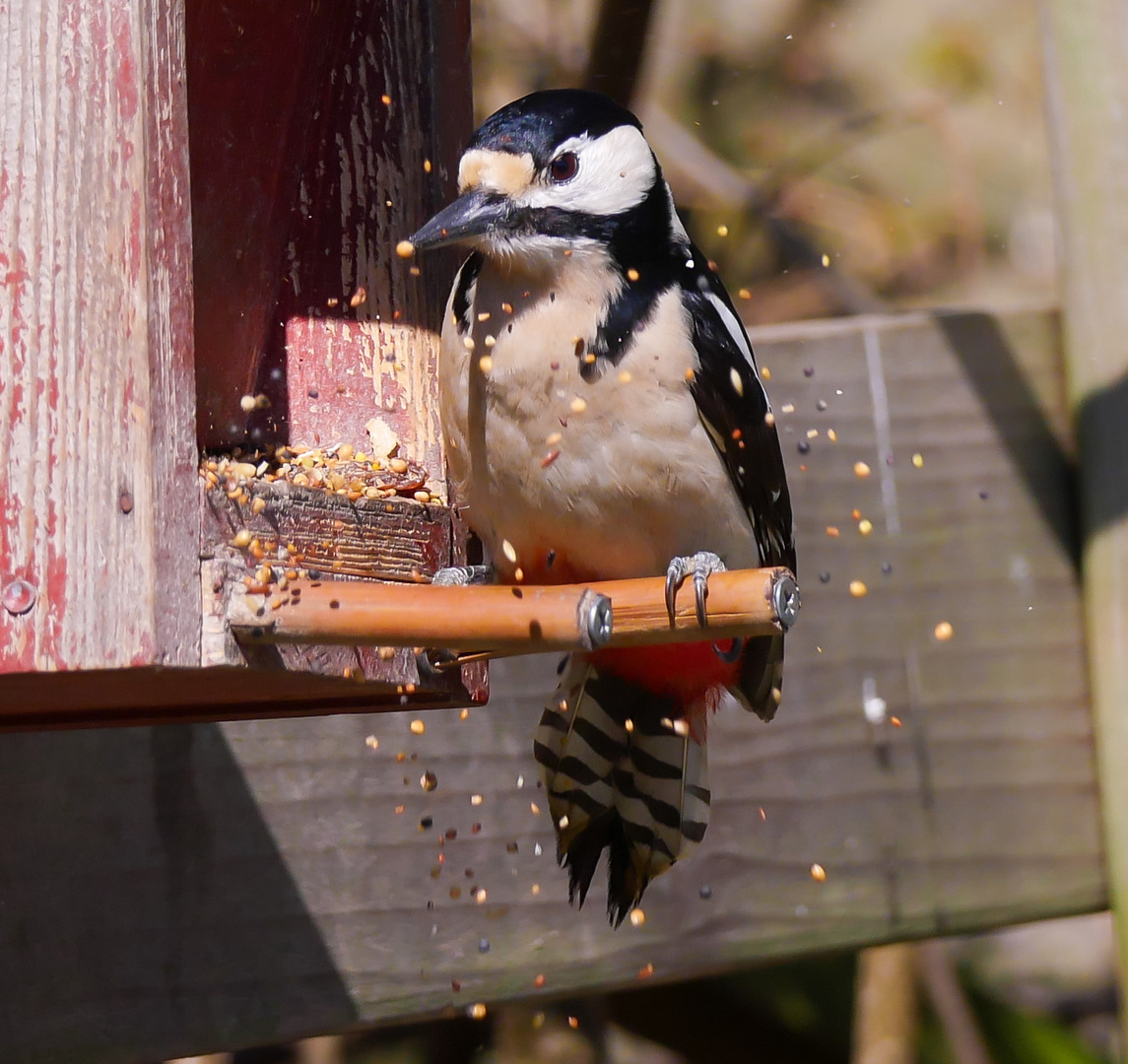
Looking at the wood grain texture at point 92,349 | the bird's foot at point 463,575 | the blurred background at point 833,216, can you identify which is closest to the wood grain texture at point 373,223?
the bird's foot at point 463,575

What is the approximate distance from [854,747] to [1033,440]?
0.58 metres

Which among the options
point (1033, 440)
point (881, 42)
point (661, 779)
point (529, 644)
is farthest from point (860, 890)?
point (881, 42)

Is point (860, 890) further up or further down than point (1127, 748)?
further down

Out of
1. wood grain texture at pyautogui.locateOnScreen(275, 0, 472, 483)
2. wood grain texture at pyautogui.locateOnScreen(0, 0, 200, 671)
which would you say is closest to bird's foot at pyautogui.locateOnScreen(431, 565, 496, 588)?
wood grain texture at pyautogui.locateOnScreen(275, 0, 472, 483)

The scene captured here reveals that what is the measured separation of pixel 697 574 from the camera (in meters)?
1.55

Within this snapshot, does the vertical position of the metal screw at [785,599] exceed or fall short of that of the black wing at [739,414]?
it falls short

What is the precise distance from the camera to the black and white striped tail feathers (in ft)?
6.50

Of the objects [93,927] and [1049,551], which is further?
[1049,551]

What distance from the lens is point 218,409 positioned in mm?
1664

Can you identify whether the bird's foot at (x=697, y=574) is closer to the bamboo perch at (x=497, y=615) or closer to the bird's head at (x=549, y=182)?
the bamboo perch at (x=497, y=615)

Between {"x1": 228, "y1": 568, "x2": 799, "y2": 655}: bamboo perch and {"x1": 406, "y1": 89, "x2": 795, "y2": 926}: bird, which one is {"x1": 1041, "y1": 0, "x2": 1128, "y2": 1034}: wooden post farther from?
{"x1": 228, "y1": 568, "x2": 799, "y2": 655}: bamboo perch

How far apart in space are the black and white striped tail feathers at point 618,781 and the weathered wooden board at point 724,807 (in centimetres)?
6

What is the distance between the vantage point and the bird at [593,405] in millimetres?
1782

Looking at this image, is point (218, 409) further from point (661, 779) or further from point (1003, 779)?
point (1003, 779)
